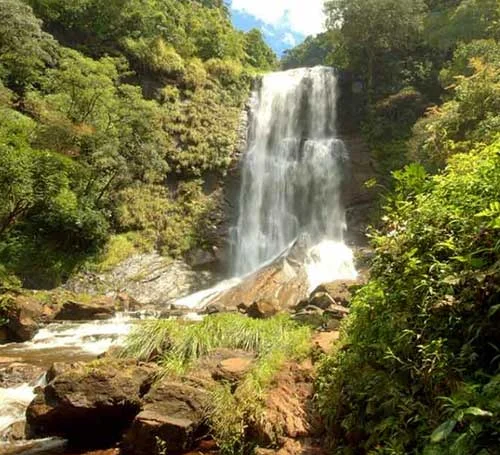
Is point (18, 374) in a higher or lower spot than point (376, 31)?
lower

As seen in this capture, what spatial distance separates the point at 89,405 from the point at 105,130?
15.1m

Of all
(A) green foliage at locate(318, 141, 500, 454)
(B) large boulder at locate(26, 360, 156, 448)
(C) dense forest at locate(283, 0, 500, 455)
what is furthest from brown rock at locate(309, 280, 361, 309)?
(A) green foliage at locate(318, 141, 500, 454)

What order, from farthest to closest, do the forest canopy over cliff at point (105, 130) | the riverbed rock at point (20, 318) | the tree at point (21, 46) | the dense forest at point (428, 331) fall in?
1. the tree at point (21, 46)
2. the forest canopy over cliff at point (105, 130)
3. the riverbed rock at point (20, 318)
4. the dense forest at point (428, 331)

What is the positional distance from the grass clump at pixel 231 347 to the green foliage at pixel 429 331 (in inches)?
34.7

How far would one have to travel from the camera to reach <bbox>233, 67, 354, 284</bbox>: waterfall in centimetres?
2255

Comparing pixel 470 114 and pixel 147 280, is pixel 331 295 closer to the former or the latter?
pixel 470 114

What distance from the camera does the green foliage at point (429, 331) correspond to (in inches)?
108

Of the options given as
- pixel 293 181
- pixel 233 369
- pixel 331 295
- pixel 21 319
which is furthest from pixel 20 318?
pixel 293 181

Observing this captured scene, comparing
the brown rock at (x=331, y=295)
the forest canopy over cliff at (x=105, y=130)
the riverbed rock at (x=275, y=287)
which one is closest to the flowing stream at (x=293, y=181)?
the riverbed rock at (x=275, y=287)

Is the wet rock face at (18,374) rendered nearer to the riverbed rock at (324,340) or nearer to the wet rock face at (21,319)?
the wet rock face at (21,319)

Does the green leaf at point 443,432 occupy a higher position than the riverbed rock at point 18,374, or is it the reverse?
the green leaf at point 443,432

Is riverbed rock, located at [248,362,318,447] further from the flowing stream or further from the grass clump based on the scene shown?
the flowing stream

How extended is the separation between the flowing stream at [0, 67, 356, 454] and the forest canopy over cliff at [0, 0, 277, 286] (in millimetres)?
1609

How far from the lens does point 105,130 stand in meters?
18.6
